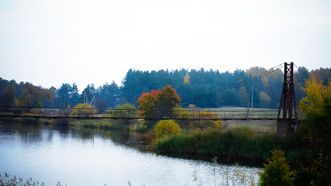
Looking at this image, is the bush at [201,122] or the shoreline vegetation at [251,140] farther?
the bush at [201,122]

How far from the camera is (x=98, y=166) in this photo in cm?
3341

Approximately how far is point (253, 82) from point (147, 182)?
93170 millimetres

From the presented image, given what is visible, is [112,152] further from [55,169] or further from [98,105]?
[98,105]

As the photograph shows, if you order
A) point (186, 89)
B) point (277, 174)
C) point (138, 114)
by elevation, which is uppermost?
point (186, 89)

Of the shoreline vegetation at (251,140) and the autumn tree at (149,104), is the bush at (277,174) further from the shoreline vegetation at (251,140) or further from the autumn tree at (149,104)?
the autumn tree at (149,104)

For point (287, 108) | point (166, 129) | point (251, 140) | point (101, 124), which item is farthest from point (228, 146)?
point (101, 124)

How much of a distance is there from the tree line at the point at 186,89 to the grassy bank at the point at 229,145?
38100mm

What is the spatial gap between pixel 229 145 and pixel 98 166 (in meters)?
13.1

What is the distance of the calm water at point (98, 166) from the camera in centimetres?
2820

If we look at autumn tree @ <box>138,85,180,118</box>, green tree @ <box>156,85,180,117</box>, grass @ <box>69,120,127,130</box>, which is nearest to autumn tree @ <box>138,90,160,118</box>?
autumn tree @ <box>138,85,180,118</box>

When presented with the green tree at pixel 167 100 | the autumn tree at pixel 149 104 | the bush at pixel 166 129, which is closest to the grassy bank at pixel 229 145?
the bush at pixel 166 129

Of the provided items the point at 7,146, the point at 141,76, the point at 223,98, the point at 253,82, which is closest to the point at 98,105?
the point at 141,76

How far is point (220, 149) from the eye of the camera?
41406 millimetres

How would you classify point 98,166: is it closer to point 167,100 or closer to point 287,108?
point 287,108
